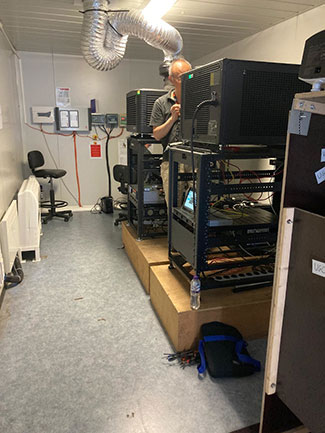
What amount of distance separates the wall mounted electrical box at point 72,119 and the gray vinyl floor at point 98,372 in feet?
9.48

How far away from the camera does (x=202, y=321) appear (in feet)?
6.39

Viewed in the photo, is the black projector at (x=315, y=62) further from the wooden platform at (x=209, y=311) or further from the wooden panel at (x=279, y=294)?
the wooden platform at (x=209, y=311)

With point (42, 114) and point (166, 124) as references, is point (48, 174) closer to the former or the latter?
point (42, 114)

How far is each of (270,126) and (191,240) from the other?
2.69ft

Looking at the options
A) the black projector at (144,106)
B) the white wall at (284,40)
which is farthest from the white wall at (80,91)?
the black projector at (144,106)

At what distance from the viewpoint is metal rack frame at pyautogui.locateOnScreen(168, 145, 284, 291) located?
1.86m

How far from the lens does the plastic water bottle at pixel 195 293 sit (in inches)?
74.8

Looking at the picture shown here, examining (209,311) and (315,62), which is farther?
(209,311)

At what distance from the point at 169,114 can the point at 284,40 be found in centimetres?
143

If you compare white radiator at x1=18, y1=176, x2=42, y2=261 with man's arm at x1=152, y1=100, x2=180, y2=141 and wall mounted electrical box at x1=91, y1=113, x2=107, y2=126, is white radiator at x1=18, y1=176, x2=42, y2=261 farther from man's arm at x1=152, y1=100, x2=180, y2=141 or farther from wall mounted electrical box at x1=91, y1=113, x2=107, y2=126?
wall mounted electrical box at x1=91, y1=113, x2=107, y2=126

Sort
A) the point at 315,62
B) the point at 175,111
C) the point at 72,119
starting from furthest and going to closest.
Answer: the point at 72,119 < the point at 175,111 < the point at 315,62

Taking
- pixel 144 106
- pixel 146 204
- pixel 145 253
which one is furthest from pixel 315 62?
pixel 144 106

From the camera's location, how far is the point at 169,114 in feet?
9.25

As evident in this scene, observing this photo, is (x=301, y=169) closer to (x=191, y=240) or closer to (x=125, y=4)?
(x=191, y=240)
